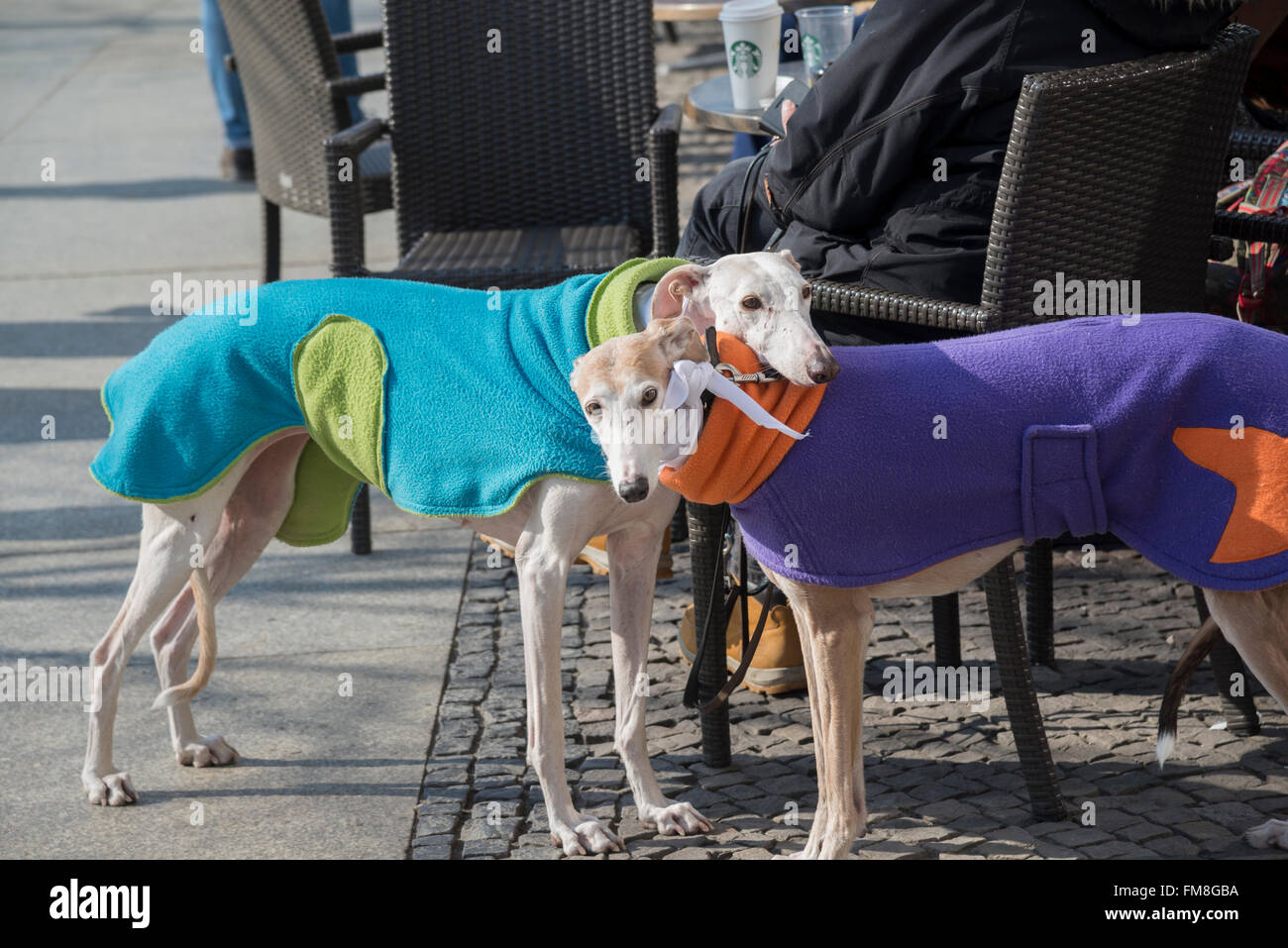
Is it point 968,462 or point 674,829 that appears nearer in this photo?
point 968,462

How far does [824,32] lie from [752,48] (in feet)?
0.75

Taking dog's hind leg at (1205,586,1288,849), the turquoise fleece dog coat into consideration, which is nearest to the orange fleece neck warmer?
the turquoise fleece dog coat

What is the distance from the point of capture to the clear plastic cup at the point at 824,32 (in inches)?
166

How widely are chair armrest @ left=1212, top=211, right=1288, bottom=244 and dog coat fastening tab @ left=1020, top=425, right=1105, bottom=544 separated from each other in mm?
1341

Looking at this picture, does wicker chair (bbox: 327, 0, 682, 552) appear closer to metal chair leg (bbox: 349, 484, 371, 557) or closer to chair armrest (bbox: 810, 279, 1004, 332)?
metal chair leg (bbox: 349, 484, 371, 557)

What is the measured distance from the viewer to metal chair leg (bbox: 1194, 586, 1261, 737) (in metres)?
3.44

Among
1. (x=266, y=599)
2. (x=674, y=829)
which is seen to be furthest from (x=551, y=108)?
(x=674, y=829)

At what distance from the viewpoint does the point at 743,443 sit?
100.0 inches

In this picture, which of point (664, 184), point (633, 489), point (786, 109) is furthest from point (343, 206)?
point (633, 489)

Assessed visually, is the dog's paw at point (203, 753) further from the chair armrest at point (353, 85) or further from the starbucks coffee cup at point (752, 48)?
the chair armrest at point (353, 85)

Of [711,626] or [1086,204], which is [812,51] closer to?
[1086,204]

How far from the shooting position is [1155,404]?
247 cm
